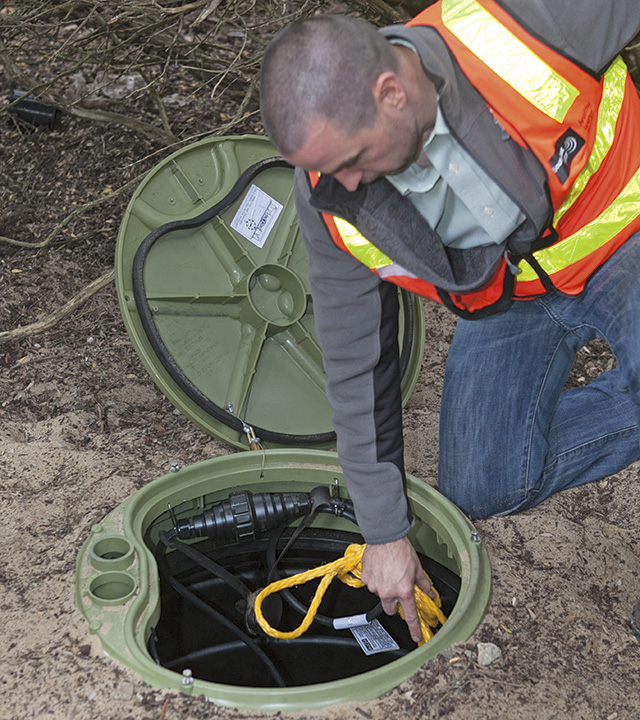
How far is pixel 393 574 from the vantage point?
169 cm

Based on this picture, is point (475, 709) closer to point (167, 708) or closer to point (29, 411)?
point (167, 708)

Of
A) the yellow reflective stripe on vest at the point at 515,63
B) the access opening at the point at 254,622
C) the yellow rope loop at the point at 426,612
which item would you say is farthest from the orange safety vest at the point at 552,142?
the access opening at the point at 254,622

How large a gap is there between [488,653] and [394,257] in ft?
2.66

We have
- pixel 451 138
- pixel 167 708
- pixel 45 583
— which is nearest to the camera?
pixel 451 138

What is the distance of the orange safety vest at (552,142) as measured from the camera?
1.43 m

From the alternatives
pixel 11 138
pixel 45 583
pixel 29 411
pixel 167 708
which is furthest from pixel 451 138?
pixel 11 138

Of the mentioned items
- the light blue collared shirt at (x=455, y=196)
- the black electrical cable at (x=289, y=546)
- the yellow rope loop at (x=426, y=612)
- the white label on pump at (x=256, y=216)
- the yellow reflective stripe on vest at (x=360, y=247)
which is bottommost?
the black electrical cable at (x=289, y=546)

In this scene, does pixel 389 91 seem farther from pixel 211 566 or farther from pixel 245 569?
pixel 245 569

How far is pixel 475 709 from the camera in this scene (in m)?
1.54

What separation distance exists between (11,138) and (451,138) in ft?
9.53

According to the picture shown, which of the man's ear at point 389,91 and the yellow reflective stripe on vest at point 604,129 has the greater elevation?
the man's ear at point 389,91

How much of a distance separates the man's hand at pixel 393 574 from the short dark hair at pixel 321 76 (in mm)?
868

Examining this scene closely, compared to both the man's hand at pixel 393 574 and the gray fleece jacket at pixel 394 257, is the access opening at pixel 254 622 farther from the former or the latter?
the gray fleece jacket at pixel 394 257

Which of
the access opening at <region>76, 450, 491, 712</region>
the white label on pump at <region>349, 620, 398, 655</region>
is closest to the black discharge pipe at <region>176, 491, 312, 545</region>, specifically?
the access opening at <region>76, 450, 491, 712</region>
